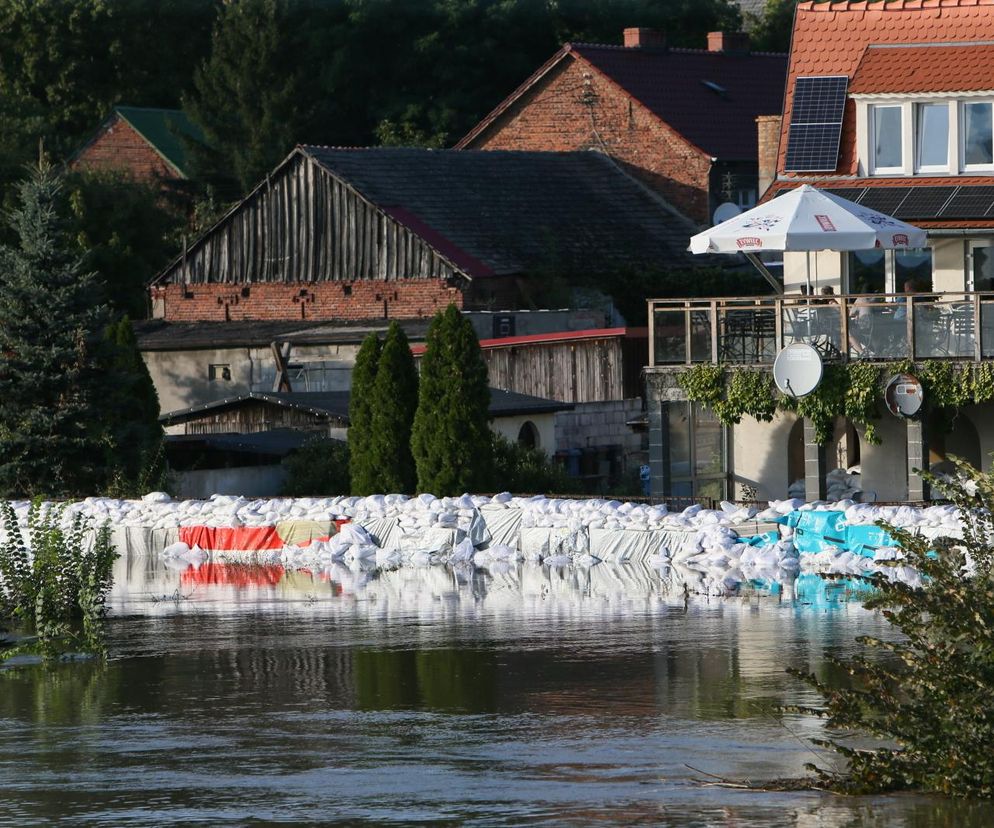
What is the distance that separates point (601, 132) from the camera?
57.8 metres

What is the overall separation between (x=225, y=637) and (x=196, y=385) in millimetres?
27665

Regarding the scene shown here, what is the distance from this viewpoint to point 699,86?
195 ft

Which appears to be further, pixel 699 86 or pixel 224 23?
pixel 224 23

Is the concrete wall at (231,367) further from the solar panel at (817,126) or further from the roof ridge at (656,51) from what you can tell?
the roof ridge at (656,51)

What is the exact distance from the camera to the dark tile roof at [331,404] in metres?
35.7

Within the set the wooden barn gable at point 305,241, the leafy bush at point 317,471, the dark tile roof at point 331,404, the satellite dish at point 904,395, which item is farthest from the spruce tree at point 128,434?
the wooden barn gable at point 305,241

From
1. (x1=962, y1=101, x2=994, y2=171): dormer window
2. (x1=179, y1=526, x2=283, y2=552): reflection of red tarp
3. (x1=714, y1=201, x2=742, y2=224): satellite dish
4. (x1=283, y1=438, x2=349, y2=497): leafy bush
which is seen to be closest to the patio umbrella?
(x1=962, y1=101, x2=994, y2=171): dormer window

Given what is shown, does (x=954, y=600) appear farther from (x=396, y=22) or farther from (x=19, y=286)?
(x=396, y=22)

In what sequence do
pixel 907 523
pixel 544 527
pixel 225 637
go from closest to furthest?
pixel 225 637 → pixel 907 523 → pixel 544 527

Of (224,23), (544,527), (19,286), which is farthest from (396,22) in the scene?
(544,527)

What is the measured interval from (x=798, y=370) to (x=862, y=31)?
938 centimetres

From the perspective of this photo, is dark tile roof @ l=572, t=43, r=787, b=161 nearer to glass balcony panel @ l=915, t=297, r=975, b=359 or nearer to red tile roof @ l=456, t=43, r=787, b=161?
red tile roof @ l=456, t=43, r=787, b=161

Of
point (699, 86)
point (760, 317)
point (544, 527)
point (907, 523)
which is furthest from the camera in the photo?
point (699, 86)

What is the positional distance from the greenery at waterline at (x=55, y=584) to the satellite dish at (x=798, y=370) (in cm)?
1119
